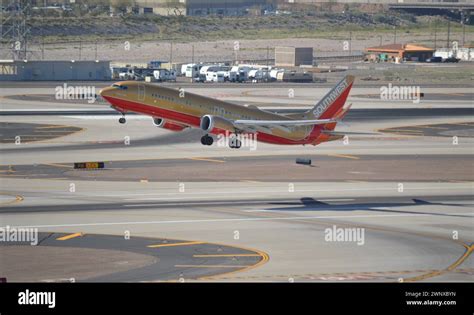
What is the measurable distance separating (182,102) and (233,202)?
1090 cm

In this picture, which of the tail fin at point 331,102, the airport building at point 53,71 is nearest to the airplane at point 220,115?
the tail fin at point 331,102

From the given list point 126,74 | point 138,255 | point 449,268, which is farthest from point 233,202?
point 126,74

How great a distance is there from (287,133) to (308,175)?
14.2 feet

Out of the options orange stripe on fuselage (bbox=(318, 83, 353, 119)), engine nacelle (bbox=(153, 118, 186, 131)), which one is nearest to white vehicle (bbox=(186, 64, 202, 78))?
orange stripe on fuselage (bbox=(318, 83, 353, 119))

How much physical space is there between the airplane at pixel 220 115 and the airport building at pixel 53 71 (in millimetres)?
88508

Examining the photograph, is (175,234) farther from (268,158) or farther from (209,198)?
(268,158)

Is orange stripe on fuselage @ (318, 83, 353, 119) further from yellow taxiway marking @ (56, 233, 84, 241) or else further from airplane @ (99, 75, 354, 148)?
yellow taxiway marking @ (56, 233, 84, 241)

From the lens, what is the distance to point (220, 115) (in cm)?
8150

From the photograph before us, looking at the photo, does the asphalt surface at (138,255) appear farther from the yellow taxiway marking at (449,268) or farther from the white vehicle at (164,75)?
the white vehicle at (164,75)

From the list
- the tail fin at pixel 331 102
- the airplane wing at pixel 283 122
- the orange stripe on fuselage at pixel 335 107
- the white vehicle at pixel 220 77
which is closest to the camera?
the airplane wing at pixel 283 122

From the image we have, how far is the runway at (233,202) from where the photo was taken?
51.4 meters

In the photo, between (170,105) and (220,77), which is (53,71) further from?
(170,105)

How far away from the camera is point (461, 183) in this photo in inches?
3349
